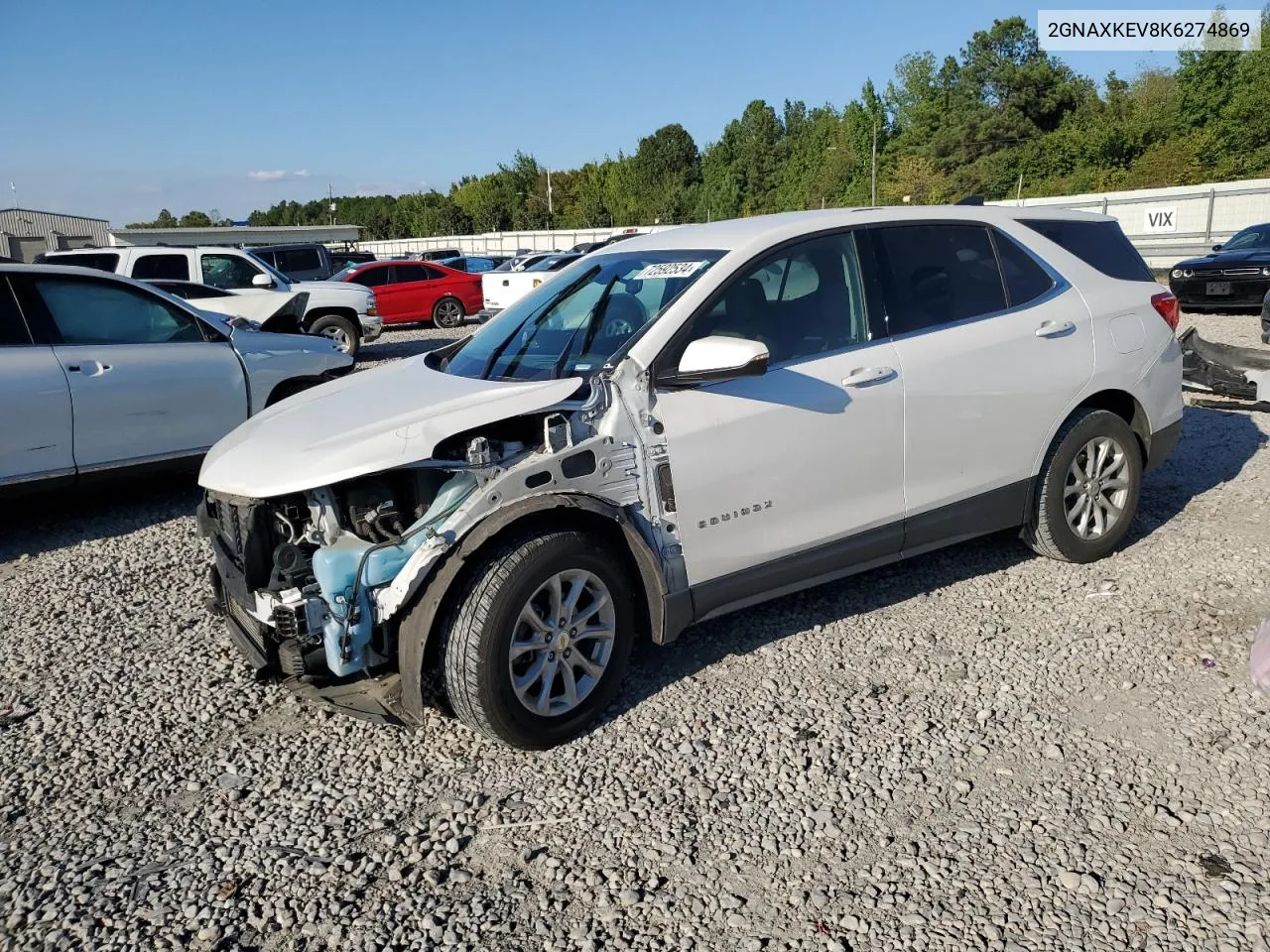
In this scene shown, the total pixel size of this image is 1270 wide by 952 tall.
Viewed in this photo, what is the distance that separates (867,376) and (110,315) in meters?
5.30

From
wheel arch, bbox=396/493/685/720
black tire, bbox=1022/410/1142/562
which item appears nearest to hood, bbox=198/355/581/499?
wheel arch, bbox=396/493/685/720

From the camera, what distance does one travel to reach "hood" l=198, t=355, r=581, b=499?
3283 mm

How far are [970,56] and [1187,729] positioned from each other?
7912 centimetres

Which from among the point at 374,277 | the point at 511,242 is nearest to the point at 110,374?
the point at 374,277

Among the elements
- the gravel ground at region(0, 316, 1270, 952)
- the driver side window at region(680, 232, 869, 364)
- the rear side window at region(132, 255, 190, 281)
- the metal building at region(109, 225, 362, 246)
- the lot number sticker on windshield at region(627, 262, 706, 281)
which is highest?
the metal building at region(109, 225, 362, 246)

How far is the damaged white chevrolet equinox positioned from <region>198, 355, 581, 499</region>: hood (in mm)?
13

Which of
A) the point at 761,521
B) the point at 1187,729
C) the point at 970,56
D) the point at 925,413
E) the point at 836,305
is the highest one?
the point at 970,56

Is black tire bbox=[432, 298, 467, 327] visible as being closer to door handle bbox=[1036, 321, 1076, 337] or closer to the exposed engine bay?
door handle bbox=[1036, 321, 1076, 337]

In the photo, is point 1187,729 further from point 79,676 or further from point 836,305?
point 79,676

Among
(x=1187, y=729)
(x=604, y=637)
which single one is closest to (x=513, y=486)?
(x=604, y=637)

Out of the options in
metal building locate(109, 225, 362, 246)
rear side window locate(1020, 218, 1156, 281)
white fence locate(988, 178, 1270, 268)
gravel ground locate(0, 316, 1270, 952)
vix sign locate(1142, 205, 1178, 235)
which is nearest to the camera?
gravel ground locate(0, 316, 1270, 952)

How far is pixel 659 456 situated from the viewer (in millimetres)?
3572

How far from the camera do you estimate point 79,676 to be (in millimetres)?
4297

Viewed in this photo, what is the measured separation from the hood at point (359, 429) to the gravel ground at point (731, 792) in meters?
1.05
